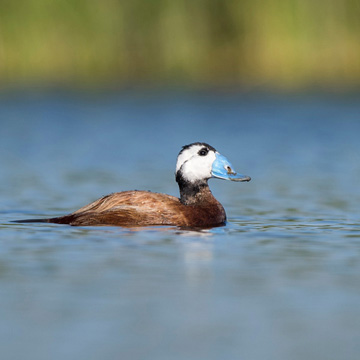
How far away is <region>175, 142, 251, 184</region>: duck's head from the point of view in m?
10.3

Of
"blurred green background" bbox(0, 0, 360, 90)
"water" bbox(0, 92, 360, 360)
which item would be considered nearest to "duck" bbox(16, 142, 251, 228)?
"water" bbox(0, 92, 360, 360)

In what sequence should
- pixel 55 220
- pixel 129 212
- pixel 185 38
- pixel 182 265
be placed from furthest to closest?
pixel 185 38 < pixel 55 220 < pixel 129 212 < pixel 182 265

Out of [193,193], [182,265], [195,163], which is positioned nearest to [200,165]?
[195,163]

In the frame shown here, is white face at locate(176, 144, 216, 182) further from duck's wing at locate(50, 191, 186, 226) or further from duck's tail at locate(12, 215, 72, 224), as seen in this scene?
duck's tail at locate(12, 215, 72, 224)

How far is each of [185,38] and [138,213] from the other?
19186mm

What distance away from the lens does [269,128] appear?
2205cm

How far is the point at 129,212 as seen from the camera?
955 centimetres

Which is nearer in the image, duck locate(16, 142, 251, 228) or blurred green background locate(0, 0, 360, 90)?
duck locate(16, 142, 251, 228)

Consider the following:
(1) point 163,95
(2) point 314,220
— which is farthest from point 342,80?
(2) point 314,220

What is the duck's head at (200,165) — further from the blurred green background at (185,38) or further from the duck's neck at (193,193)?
the blurred green background at (185,38)

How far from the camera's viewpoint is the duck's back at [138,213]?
949cm

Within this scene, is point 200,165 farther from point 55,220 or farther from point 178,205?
point 55,220

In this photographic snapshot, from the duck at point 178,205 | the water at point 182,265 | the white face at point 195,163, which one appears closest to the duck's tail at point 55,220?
the duck at point 178,205

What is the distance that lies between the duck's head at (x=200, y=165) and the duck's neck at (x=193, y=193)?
3cm
